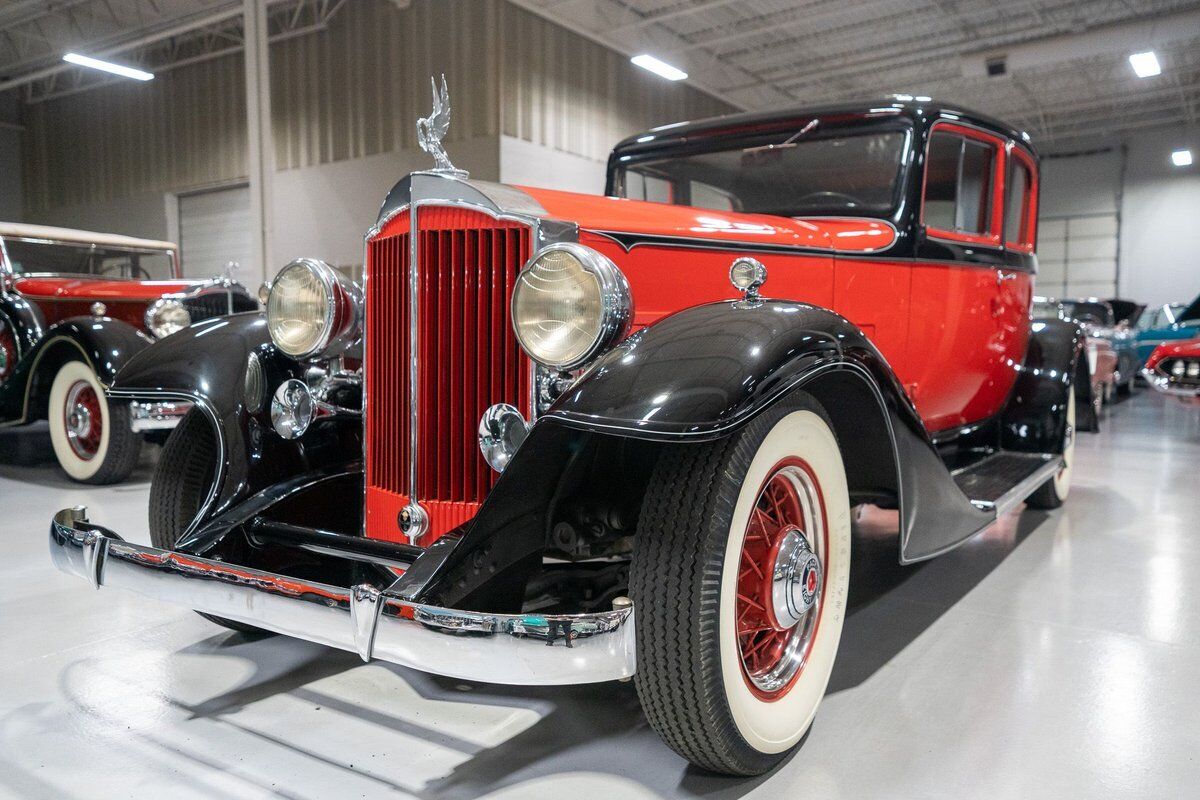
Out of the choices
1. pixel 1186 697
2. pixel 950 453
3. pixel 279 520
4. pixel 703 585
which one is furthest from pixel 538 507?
pixel 950 453

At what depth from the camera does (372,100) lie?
465 inches

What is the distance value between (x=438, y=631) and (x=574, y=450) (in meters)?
0.48

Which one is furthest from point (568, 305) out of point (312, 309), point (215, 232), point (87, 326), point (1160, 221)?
point (1160, 221)

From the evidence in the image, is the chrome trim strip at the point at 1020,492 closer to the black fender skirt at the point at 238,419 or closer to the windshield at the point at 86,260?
the black fender skirt at the point at 238,419

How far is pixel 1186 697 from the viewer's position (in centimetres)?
214

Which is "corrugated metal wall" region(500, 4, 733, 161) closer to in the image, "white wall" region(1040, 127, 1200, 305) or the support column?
the support column

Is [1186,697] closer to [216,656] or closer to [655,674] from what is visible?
[655,674]

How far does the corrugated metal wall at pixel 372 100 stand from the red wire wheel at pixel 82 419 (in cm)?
677

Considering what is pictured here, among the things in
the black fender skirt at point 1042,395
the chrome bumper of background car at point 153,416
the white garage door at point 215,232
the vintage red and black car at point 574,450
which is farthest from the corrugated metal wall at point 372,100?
the vintage red and black car at point 574,450

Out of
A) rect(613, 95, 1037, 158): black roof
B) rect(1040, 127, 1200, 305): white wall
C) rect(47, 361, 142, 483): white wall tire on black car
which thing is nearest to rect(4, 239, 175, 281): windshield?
rect(47, 361, 142, 483): white wall tire on black car

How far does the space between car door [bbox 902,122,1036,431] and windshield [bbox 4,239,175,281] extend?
5.67 m

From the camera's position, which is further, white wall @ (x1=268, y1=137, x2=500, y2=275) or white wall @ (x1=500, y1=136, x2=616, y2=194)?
white wall @ (x1=268, y1=137, x2=500, y2=275)

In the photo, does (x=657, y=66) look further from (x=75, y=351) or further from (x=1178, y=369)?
(x=75, y=351)

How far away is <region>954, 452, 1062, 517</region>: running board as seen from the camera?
2725 mm
